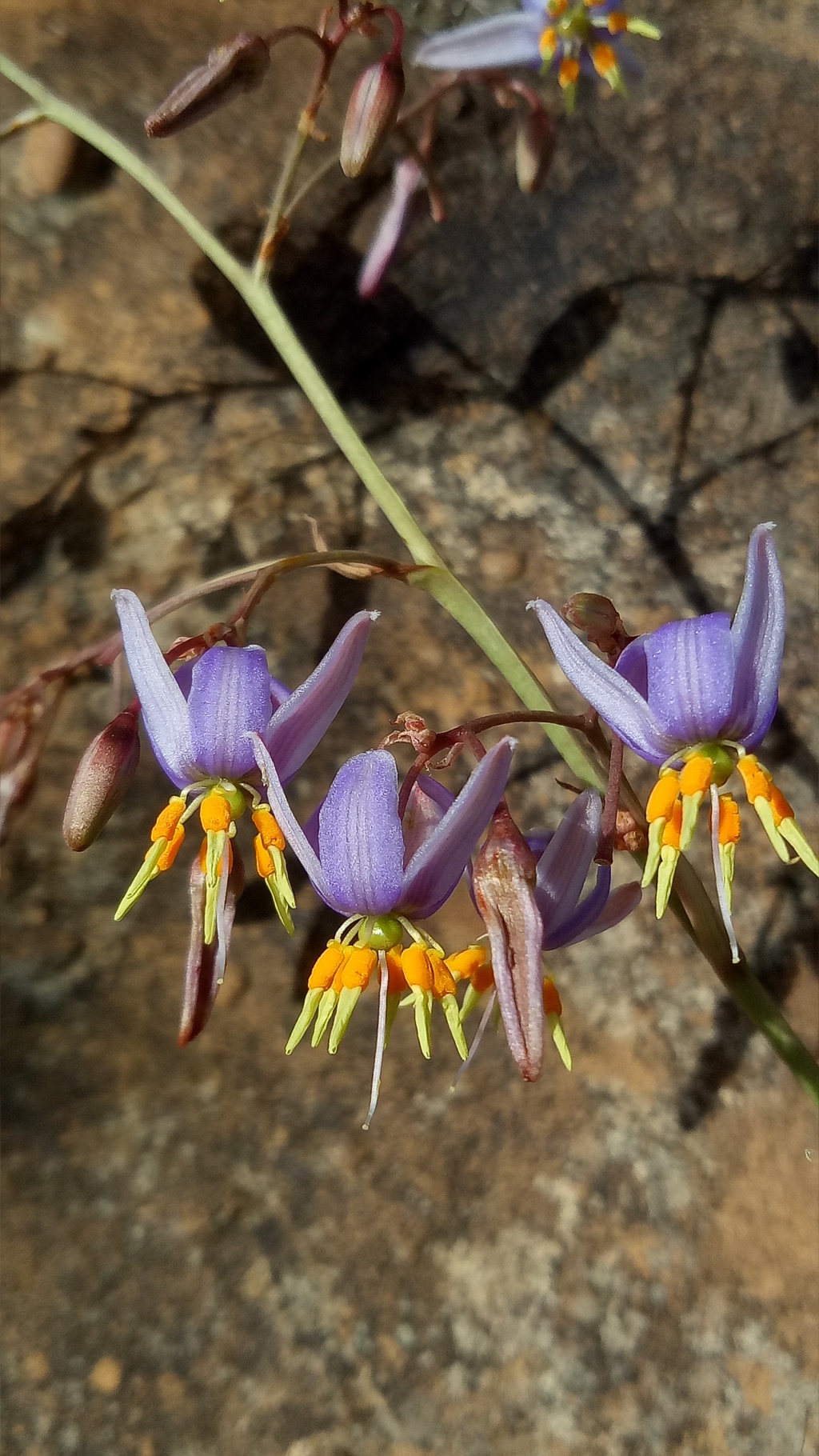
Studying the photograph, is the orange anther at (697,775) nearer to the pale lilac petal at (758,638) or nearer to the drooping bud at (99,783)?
the pale lilac petal at (758,638)

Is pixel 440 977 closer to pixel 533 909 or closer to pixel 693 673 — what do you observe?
pixel 533 909

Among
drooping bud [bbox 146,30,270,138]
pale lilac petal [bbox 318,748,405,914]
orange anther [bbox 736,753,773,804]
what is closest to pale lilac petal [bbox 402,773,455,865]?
pale lilac petal [bbox 318,748,405,914]

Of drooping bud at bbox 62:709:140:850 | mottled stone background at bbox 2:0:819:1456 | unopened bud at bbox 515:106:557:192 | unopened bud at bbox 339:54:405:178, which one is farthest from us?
mottled stone background at bbox 2:0:819:1456

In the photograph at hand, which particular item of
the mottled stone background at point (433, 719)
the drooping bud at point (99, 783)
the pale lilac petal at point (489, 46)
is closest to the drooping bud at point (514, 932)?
the drooping bud at point (99, 783)

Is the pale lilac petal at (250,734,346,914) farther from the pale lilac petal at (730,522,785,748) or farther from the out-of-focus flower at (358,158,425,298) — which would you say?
the out-of-focus flower at (358,158,425,298)

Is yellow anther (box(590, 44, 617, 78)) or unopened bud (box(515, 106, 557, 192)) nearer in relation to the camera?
yellow anther (box(590, 44, 617, 78))

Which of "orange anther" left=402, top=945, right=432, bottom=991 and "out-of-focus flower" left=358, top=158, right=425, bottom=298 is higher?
"out-of-focus flower" left=358, top=158, right=425, bottom=298

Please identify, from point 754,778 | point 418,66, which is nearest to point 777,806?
point 754,778
